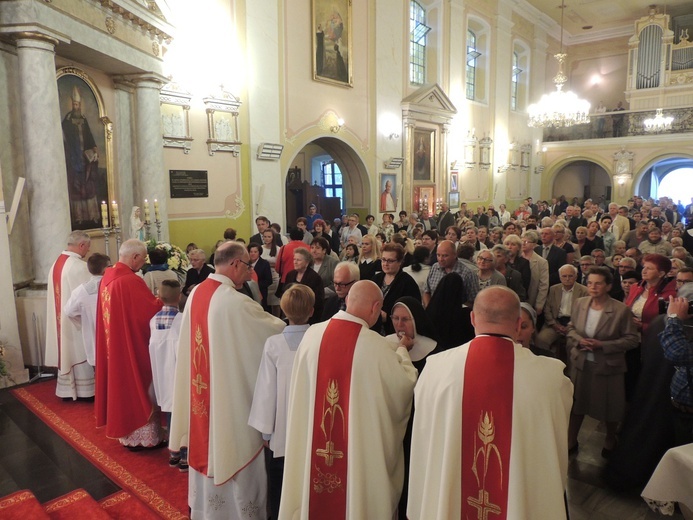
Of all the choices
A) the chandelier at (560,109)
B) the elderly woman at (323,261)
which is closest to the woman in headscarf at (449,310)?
the elderly woman at (323,261)

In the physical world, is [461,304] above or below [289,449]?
above

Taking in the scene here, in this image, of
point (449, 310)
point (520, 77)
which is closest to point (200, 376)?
point (449, 310)

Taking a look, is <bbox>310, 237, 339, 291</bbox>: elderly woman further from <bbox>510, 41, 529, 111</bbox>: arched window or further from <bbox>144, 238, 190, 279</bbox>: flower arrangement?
<bbox>510, 41, 529, 111</bbox>: arched window

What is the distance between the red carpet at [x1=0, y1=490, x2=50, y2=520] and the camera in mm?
3352

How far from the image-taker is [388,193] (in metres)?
14.8

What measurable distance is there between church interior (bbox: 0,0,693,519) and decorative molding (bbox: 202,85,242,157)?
0.04 m

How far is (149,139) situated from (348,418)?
6728mm

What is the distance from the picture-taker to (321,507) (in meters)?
2.85

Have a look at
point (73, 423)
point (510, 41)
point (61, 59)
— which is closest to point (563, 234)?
point (73, 423)

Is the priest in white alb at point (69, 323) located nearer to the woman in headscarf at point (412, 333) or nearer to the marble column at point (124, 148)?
the marble column at point (124, 148)

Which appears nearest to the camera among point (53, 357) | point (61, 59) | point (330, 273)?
point (53, 357)

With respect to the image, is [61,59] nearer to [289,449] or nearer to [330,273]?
[330,273]

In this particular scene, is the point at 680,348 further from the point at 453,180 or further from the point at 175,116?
the point at 453,180

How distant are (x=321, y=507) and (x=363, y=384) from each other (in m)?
0.77
